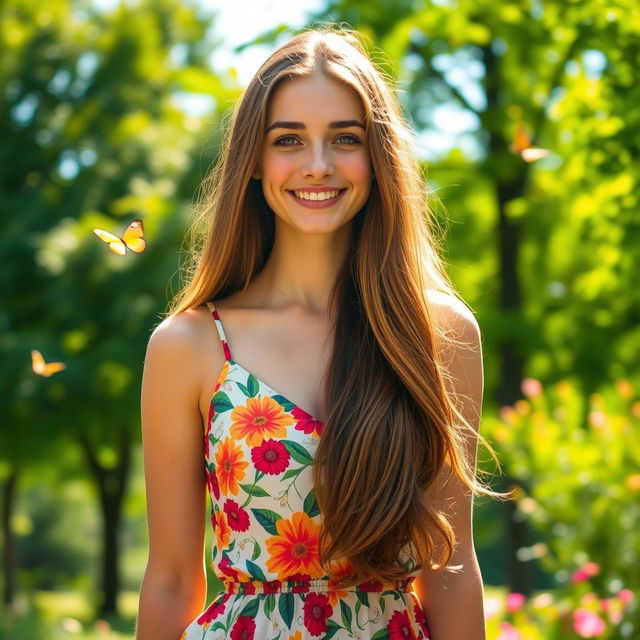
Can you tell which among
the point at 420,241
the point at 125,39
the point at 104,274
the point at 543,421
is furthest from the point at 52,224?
the point at 420,241

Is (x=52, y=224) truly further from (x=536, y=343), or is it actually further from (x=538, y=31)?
(x=538, y=31)

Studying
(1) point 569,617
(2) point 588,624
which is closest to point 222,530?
(2) point 588,624

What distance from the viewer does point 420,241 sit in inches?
105

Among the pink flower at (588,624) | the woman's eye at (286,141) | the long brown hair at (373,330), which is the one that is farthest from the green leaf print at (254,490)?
the pink flower at (588,624)

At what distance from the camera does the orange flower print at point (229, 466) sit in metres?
2.40

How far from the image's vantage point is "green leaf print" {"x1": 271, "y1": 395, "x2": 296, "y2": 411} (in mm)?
2446

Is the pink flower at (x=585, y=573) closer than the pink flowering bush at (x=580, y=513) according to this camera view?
No

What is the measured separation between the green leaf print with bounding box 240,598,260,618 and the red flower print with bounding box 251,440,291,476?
11.5 inches

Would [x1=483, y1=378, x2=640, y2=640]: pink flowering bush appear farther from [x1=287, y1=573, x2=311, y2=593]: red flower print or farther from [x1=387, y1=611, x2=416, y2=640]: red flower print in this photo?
[x1=287, y1=573, x2=311, y2=593]: red flower print

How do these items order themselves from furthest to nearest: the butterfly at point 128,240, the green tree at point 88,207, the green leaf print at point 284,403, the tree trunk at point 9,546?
the tree trunk at point 9,546 < the green tree at point 88,207 < the butterfly at point 128,240 < the green leaf print at point 284,403

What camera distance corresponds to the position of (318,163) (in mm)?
2473

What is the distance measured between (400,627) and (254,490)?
0.45 meters

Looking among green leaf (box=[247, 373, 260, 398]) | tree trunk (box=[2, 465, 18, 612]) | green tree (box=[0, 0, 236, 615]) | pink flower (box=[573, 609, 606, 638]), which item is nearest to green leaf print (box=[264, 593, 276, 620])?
green leaf (box=[247, 373, 260, 398])

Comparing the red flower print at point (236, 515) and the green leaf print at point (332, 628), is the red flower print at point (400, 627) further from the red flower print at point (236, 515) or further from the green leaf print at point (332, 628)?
the red flower print at point (236, 515)
